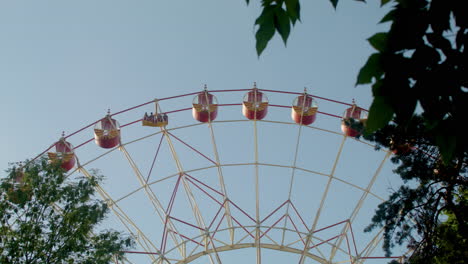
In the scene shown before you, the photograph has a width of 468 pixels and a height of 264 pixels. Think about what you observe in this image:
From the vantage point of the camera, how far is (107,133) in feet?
76.8

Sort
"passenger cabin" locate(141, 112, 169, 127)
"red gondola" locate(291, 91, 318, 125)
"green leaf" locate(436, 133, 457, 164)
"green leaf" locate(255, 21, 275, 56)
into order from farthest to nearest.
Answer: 1. "red gondola" locate(291, 91, 318, 125)
2. "passenger cabin" locate(141, 112, 169, 127)
3. "green leaf" locate(255, 21, 275, 56)
4. "green leaf" locate(436, 133, 457, 164)

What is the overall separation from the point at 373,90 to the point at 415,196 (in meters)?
10.2

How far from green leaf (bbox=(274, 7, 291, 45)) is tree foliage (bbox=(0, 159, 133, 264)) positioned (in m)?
13.1

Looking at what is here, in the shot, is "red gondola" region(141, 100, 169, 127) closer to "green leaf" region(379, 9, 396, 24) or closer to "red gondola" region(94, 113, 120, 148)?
"red gondola" region(94, 113, 120, 148)

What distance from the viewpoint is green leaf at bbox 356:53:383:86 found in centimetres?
209

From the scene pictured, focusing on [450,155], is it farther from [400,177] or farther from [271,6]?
[400,177]

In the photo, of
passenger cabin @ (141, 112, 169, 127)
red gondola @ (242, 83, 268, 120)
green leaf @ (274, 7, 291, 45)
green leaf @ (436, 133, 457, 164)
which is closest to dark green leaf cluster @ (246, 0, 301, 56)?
green leaf @ (274, 7, 291, 45)

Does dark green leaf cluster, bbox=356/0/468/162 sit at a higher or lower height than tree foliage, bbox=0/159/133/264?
lower

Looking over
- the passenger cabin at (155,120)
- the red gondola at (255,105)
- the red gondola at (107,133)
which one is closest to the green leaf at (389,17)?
the passenger cabin at (155,120)

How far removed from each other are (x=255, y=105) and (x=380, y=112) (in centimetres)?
2132

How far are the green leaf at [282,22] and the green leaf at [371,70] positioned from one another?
0.46 metres

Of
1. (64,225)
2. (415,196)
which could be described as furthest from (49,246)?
(415,196)

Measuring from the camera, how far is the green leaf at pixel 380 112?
83.1 inches

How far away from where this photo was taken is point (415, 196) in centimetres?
1166
